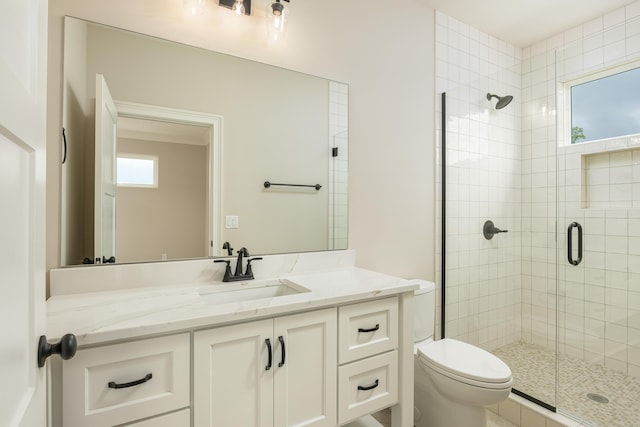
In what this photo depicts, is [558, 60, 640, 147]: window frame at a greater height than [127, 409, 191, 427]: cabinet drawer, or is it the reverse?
[558, 60, 640, 147]: window frame

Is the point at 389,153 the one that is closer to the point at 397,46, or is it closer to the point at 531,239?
the point at 397,46

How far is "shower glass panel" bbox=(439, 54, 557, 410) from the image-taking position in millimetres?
2328

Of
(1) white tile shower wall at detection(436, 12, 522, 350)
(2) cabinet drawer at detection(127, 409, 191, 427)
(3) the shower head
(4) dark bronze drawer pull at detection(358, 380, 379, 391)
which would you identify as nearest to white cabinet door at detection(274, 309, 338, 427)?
(4) dark bronze drawer pull at detection(358, 380, 379, 391)

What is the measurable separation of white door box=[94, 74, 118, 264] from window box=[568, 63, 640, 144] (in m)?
3.01

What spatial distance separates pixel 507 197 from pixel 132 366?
263cm

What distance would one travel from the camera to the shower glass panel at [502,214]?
2328 millimetres

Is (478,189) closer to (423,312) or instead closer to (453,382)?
(423,312)

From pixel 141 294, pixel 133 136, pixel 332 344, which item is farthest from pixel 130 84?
pixel 332 344

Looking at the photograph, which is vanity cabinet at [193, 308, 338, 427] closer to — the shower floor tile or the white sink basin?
the white sink basin

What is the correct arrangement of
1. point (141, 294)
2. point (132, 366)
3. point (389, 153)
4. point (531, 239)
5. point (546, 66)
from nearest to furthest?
point (132, 366), point (141, 294), point (389, 153), point (546, 66), point (531, 239)

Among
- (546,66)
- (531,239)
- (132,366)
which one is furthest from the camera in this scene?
(531,239)

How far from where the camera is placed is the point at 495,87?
244cm

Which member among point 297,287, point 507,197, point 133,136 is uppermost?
point 133,136

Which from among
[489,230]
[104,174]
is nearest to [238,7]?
[104,174]
